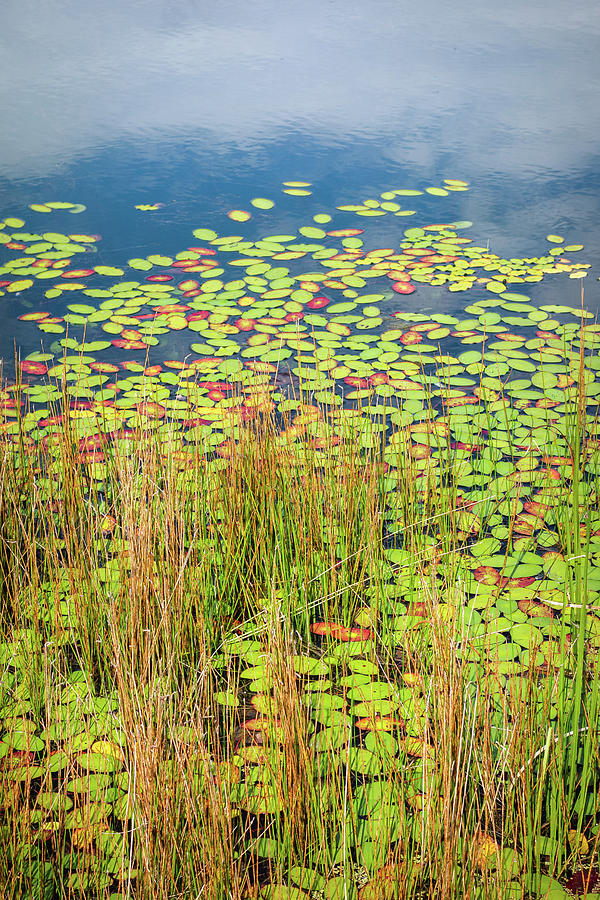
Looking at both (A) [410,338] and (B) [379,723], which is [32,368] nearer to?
(A) [410,338]

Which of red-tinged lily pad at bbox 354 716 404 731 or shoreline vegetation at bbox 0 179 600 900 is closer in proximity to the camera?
shoreline vegetation at bbox 0 179 600 900

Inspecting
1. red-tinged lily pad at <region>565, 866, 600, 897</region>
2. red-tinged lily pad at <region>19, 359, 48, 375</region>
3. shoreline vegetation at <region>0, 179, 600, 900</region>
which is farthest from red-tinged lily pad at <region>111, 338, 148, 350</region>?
red-tinged lily pad at <region>565, 866, 600, 897</region>

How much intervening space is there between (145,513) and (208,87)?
25.8 feet

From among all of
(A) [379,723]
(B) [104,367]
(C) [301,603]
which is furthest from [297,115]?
(A) [379,723]

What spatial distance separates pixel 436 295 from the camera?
13.9 feet

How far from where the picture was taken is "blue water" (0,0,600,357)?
5.36m

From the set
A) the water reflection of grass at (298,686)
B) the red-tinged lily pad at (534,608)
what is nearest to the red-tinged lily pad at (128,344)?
the water reflection of grass at (298,686)

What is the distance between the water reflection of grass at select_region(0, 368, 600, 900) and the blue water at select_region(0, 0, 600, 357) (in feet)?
6.59

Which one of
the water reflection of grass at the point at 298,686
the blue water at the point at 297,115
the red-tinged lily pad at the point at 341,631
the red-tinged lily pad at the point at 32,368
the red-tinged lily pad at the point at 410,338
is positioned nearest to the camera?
the water reflection of grass at the point at 298,686

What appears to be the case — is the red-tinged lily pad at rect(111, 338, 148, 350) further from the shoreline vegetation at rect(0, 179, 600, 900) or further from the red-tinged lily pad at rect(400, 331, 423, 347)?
the red-tinged lily pad at rect(400, 331, 423, 347)

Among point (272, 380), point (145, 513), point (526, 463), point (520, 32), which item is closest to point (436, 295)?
point (272, 380)

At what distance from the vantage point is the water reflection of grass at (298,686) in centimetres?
141

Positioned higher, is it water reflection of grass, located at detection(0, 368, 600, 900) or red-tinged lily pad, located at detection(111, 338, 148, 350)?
red-tinged lily pad, located at detection(111, 338, 148, 350)

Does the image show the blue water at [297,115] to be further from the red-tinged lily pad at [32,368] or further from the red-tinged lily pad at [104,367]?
the red-tinged lily pad at [104,367]
